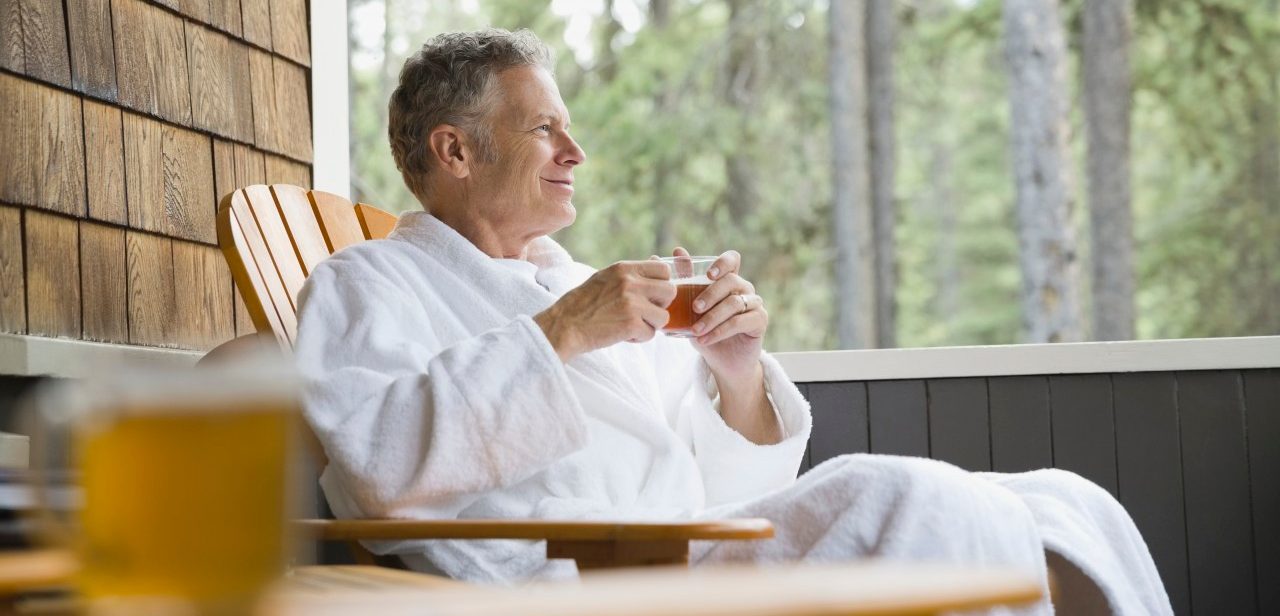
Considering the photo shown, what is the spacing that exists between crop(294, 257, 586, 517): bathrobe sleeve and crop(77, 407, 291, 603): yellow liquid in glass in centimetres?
110

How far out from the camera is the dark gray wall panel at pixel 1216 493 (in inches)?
102

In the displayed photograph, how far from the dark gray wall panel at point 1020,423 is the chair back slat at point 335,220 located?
4.16ft

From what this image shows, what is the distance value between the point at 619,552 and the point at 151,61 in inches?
53.2

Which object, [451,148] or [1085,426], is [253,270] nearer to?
[451,148]

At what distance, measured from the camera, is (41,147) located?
2.03m

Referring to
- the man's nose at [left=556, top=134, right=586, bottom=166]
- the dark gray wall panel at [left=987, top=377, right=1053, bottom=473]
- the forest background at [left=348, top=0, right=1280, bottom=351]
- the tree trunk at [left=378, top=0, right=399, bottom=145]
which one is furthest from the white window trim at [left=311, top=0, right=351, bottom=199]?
the tree trunk at [left=378, top=0, right=399, bottom=145]

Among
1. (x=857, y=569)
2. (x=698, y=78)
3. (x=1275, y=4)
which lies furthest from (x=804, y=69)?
(x=857, y=569)

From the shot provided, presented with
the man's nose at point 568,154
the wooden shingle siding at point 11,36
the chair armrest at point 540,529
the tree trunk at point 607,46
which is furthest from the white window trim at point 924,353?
the tree trunk at point 607,46

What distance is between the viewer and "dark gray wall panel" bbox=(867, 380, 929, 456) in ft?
9.03

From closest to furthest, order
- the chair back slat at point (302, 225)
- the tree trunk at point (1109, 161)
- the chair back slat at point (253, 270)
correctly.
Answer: the chair back slat at point (253, 270) < the chair back slat at point (302, 225) < the tree trunk at point (1109, 161)

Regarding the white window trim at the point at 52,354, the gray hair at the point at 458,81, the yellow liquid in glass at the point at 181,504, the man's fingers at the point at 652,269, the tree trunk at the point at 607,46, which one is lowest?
the yellow liquid in glass at the point at 181,504

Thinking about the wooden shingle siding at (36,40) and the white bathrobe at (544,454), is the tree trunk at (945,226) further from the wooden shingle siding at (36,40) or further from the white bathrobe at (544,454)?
the wooden shingle siding at (36,40)

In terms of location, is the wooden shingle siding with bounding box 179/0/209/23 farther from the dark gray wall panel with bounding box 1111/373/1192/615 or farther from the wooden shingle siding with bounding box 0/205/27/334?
the dark gray wall panel with bounding box 1111/373/1192/615

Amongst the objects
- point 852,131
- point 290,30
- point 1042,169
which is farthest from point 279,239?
point 852,131
